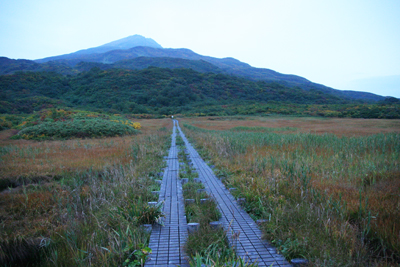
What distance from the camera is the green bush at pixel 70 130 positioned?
2034 centimetres

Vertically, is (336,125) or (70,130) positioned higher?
(336,125)

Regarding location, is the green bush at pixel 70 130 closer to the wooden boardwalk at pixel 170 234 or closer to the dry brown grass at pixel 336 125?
the dry brown grass at pixel 336 125

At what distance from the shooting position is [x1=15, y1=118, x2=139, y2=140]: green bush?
2034 cm

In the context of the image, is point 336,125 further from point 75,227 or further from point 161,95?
point 161,95

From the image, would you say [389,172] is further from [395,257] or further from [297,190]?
[395,257]

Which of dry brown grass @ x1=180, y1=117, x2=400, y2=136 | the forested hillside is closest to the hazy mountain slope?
the forested hillside

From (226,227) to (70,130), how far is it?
21370 millimetres

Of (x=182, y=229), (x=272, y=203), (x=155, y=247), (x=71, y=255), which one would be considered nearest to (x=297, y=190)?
(x=272, y=203)

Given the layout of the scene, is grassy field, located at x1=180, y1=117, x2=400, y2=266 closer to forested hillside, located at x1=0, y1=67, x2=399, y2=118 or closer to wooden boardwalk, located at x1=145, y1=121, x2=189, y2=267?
wooden boardwalk, located at x1=145, y1=121, x2=189, y2=267

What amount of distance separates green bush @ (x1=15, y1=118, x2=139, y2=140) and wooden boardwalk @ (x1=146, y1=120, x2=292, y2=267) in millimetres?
18030

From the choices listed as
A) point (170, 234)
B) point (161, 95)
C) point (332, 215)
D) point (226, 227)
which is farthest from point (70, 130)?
point (161, 95)

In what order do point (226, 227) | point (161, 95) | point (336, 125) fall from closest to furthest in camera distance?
point (226, 227) → point (336, 125) → point (161, 95)

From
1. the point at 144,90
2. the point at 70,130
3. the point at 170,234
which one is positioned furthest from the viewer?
the point at 144,90

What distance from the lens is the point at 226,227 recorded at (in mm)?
4008
